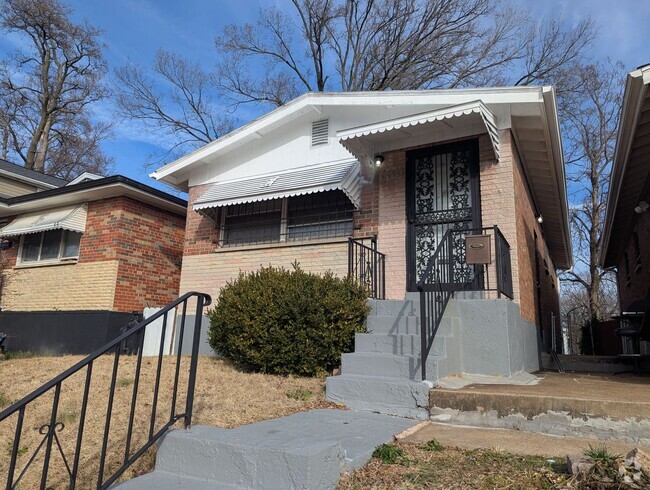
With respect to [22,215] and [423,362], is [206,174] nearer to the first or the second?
[22,215]

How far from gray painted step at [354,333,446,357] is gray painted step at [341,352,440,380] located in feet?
0.40

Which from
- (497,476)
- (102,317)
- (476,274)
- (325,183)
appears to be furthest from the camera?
(102,317)

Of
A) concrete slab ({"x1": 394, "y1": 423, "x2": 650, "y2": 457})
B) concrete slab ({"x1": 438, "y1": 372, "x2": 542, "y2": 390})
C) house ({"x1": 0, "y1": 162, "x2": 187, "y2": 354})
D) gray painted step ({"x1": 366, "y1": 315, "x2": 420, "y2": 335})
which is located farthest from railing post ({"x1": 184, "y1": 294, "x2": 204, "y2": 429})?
house ({"x1": 0, "y1": 162, "x2": 187, "y2": 354})

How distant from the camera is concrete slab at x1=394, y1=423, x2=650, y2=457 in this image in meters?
3.04

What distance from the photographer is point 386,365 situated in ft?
15.5

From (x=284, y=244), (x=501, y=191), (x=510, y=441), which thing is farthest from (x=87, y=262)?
(x=510, y=441)

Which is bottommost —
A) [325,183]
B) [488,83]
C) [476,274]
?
[476,274]

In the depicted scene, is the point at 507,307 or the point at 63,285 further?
the point at 63,285

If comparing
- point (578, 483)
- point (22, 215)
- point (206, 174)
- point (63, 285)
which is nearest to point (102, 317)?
point (63, 285)

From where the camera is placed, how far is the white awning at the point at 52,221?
34.1 feet

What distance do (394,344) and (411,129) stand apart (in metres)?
3.65

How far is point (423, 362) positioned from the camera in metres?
4.35

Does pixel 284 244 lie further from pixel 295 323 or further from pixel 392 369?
pixel 392 369

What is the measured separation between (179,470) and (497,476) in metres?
1.86
